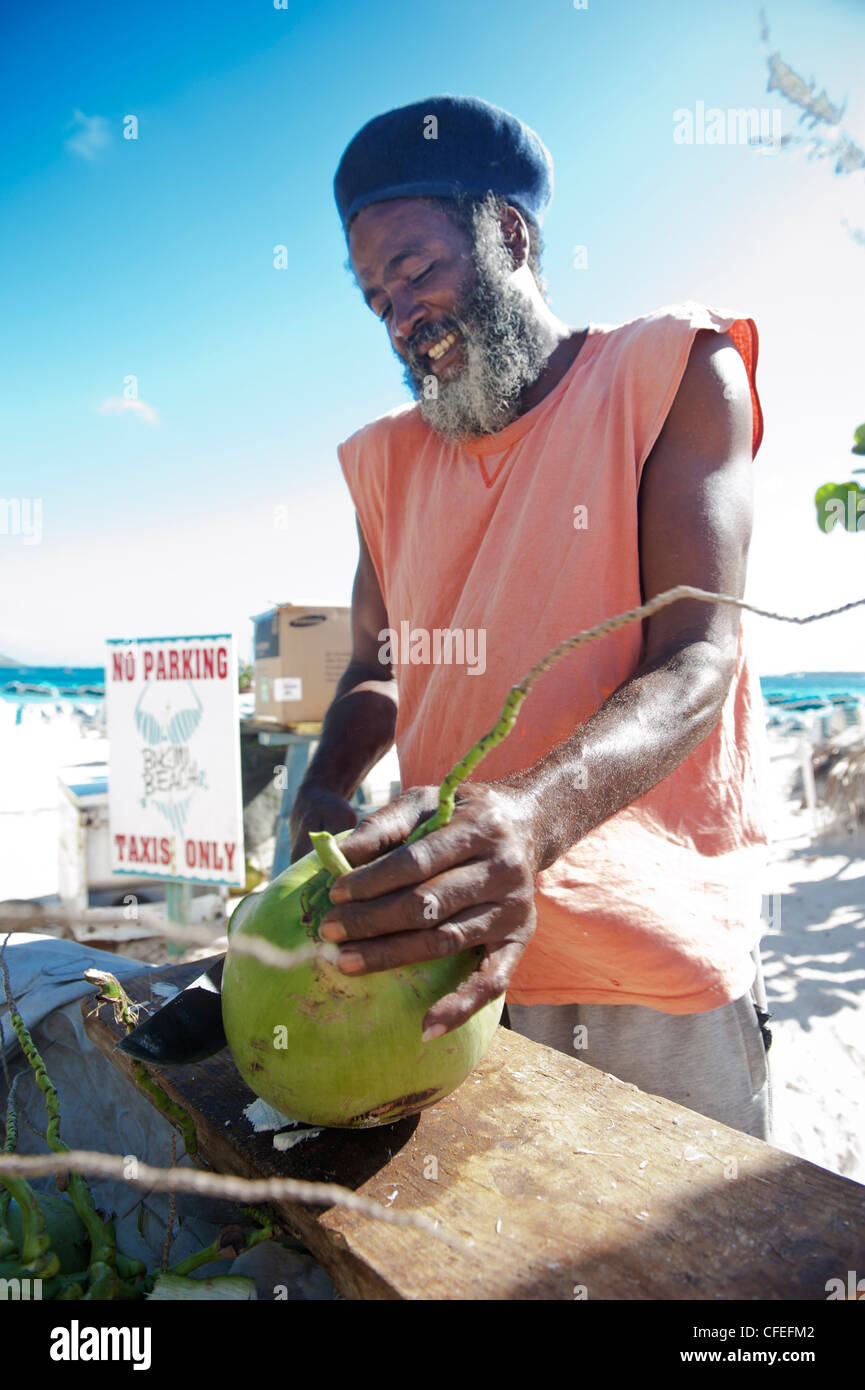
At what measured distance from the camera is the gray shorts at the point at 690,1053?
4.73 ft

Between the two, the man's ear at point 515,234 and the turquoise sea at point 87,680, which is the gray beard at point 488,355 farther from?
the turquoise sea at point 87,680

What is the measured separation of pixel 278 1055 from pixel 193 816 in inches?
123

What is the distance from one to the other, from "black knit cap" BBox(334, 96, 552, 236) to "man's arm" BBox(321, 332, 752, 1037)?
0.80 meters

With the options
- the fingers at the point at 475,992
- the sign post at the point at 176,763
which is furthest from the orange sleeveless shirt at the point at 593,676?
the sign post at the point at 176,763

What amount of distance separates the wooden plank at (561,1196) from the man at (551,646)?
226mm

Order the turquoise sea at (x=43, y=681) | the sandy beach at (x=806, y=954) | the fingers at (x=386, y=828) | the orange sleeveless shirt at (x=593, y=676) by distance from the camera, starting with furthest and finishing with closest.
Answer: the turquoise sea at (x=43, y=681) → the sandy beach at (x=806, y=954) → the orange sleeveless shirt at (x=593, y=676) → the fingers at (x=386, y=828)

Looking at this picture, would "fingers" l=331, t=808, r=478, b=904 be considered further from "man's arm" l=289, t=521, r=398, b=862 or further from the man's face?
the man's face

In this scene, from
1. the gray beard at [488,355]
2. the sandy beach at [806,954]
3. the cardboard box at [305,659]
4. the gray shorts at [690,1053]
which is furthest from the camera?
the cardboard box at [305,659]

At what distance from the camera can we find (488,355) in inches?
69.0

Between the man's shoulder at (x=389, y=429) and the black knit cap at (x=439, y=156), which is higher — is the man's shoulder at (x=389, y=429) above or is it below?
below

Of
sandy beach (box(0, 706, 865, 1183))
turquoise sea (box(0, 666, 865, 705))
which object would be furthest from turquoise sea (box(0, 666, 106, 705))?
sandy beach (box(0, 706, 865, 1183))

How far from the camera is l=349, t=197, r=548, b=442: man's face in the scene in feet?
5.76

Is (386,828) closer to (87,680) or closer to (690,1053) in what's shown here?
(690,1053)

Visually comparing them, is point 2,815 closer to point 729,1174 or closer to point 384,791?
point 384,791
